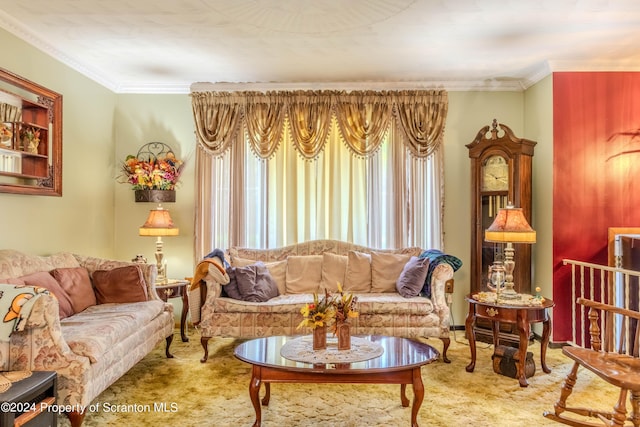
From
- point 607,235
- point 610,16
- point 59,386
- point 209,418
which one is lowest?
point 209,418

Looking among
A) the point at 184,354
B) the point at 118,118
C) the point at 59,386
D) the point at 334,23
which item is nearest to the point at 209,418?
the point at 59,386

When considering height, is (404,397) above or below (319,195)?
below

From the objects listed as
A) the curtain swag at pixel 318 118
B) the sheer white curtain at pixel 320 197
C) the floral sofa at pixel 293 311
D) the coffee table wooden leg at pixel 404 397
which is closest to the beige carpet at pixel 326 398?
the coffee table wooden leg at pixel 404 397

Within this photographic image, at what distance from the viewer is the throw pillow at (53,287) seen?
3.31 meters

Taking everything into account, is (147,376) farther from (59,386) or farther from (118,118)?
(118,118)

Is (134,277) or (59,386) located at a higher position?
(134,277)

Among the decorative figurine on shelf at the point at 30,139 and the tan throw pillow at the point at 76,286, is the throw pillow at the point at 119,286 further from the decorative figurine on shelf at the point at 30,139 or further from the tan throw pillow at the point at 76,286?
the decorative figurine on shelf at the point at 30,139

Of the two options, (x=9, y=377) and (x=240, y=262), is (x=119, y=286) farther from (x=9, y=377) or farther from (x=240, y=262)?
(x=9, y=377)

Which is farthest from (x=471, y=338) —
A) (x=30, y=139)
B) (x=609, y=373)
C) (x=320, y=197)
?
(x=30, y=139)

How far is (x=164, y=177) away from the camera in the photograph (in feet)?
16.8

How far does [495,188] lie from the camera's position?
187 inches

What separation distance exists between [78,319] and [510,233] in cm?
330

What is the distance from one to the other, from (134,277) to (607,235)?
4.33m

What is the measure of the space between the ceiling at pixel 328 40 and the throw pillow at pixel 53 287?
1915 millimetres
